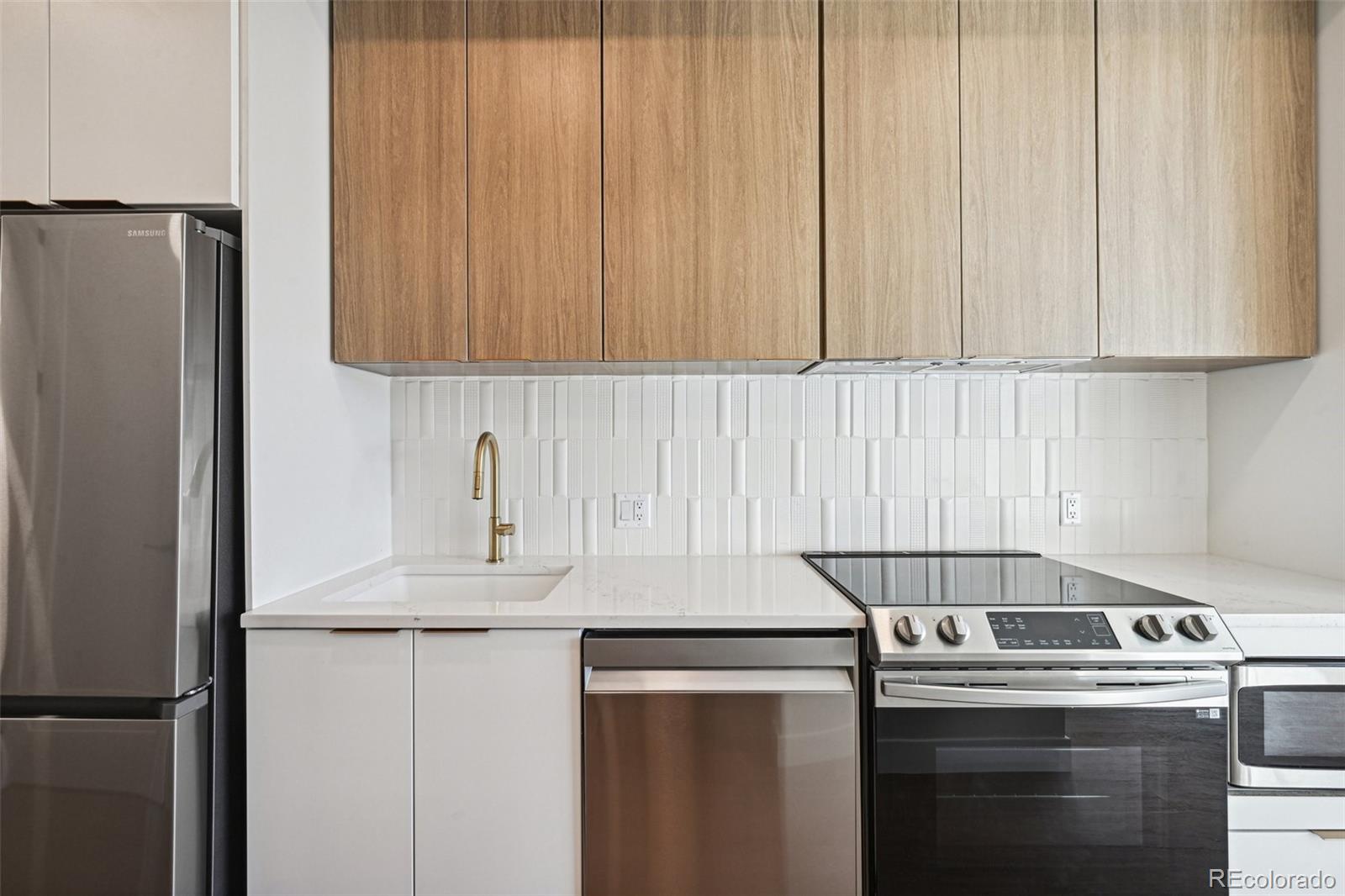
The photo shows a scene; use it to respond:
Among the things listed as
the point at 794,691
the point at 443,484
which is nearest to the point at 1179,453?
the point at 794,691

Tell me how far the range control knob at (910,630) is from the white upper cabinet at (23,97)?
198 cm

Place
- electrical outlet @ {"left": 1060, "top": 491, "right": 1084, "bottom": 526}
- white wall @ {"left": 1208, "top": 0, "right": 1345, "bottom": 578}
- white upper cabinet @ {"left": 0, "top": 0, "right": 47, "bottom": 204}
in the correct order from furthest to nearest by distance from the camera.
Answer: electrical outlet @ {"left": 1060, "top": 491, "right": 1084, "bottom": 526}, white wall @ {"left": 1208, "top": 0, "right": 1345, "bottom": 578}, white upper cabinet @ {"left": 0, "top": 0, "right": 47, "bottom": 204}

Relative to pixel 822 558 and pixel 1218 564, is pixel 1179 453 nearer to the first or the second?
pixel 1218 564

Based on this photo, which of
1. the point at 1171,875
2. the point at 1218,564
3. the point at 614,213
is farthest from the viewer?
the point at 1218,564

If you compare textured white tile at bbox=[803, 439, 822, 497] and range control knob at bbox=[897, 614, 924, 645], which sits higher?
textured white tile at bbox=[803, 439, 822, 497]

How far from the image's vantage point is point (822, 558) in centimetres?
207

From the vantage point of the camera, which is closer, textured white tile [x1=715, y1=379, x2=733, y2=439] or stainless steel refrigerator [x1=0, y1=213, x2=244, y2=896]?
stainless steel refrigerator [x1=0, y1=213, x2=244, y2=896]

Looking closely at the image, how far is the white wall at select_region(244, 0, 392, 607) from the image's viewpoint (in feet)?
4.75

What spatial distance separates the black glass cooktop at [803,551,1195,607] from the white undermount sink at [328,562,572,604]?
797 mm

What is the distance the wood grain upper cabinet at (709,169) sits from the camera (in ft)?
5.76

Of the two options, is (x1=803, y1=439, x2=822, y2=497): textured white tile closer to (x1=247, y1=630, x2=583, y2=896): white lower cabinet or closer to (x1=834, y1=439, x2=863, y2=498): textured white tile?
(x1=834, y1=439, x2=863, y2=498): textured white tile

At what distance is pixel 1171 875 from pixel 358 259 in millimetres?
2304

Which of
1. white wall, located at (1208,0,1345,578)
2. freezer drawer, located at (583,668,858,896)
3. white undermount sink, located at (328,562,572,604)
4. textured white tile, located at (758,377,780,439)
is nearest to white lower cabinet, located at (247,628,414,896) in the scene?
freezer drawer, located at (583,668,858,896)

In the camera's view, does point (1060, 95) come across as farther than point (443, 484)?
No
